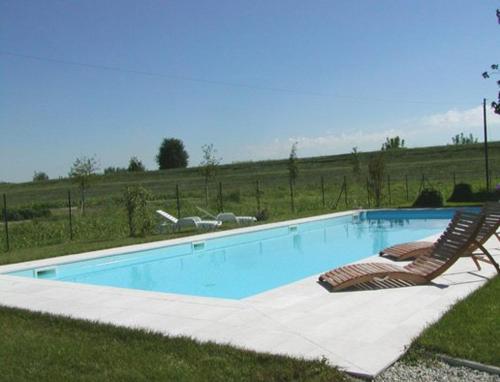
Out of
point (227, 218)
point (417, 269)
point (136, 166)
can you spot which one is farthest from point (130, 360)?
point (136, 166)

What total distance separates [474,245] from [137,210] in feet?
29.6

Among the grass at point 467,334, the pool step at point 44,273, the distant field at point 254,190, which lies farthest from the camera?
the distant field at point 254,190

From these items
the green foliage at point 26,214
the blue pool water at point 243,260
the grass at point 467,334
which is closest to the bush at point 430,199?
the blue pool water at point 243,260

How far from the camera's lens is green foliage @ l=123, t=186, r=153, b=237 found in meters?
13.8

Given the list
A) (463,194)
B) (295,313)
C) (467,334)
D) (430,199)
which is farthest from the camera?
(463,194)

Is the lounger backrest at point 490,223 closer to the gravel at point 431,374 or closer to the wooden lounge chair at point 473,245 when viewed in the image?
the wooden lounge chair at point 473,245

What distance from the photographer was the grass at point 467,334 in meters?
3.83

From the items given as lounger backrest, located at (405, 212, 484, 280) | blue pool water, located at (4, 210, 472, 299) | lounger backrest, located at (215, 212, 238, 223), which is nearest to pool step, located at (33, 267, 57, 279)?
blue pool water, located at (4, 210, 472, 299)

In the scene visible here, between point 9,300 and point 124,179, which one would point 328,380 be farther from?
point 124,179

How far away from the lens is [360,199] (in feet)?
73.4

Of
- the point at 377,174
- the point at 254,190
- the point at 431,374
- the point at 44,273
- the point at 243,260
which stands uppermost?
the point at 377,174

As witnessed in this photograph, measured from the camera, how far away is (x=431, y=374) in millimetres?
3602

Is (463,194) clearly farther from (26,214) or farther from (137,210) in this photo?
(26,214)

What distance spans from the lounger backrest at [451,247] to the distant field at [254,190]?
8.39 meters
